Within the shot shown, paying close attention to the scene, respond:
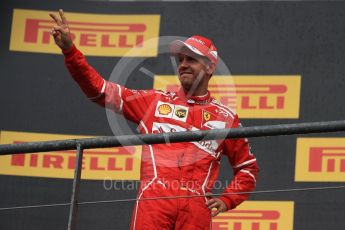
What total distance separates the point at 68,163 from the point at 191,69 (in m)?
1.34

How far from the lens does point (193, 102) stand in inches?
134

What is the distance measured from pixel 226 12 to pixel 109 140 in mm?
1982

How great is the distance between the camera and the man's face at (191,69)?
338 centimetres

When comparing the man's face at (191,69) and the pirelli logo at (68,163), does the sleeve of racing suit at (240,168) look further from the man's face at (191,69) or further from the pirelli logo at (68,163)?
the pirelli logo at (68,163)

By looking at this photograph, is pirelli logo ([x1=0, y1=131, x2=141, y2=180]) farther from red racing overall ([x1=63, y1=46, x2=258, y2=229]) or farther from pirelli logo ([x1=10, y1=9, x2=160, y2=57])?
red racing overall ([x1=63, y1=46, x2=258, y2=229])

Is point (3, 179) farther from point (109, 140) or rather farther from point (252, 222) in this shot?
point (109, 140)

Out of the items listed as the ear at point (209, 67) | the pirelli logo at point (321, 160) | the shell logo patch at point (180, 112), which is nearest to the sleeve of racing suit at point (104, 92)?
the shell logo patch at point (180, 112)

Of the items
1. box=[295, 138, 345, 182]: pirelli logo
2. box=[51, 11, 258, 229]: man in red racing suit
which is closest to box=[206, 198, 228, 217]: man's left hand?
box=[51, 11, 258, 229]: man in red racing suit

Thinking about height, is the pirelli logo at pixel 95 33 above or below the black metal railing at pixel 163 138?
above

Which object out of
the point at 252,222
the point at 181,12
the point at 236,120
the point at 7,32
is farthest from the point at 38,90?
the point at 236,120

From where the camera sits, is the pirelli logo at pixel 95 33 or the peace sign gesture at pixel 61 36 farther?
the pirelli logo at pixel 95 33

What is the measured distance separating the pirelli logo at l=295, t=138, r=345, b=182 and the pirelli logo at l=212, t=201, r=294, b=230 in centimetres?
16

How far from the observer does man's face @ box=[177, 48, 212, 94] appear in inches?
133

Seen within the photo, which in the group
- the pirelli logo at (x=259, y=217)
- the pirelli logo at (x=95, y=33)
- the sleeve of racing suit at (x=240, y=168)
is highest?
the pirelli logo at (x=95, y=33)
